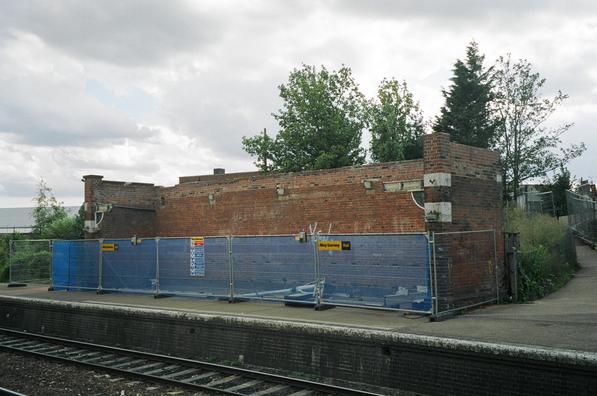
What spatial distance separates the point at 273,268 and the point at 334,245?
177cm

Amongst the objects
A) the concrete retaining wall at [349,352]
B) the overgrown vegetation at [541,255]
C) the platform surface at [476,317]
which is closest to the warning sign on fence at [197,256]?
the platform surface at [476,317]

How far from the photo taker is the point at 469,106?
116 ft

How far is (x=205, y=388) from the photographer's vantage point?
887 centimetres

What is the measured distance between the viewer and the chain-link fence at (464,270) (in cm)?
1136

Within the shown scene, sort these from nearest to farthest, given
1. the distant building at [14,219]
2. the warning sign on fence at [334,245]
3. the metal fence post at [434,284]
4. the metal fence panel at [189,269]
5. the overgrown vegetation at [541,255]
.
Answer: the metal fence post at [434,284]
the warning sign on fence at [334,245]
the metal fence panel at [189,269]
the overgrown vegetation at [541,255]
the distant building at [14,219]

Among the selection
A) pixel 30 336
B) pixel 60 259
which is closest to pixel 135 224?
Answer: pixel 60 259

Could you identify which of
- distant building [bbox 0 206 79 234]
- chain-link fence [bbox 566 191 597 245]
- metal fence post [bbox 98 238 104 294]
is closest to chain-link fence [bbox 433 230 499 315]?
metal fence post [bbox 98 238 104 294]

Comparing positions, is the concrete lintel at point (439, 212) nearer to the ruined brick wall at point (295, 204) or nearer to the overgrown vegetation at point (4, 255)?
the ruined brick wall at point (295, 204)

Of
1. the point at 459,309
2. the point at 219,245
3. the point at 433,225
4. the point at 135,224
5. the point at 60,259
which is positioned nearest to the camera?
the point at 459,309

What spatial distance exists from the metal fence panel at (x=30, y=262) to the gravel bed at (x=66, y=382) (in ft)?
37.0

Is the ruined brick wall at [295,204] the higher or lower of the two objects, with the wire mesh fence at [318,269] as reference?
higher

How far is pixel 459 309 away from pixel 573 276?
10.4 metres

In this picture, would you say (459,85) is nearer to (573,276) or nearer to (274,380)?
(573,276)

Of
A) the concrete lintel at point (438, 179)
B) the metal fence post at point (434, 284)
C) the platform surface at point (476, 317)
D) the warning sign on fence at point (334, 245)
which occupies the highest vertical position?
the concrete lintel at point (438, 179)
